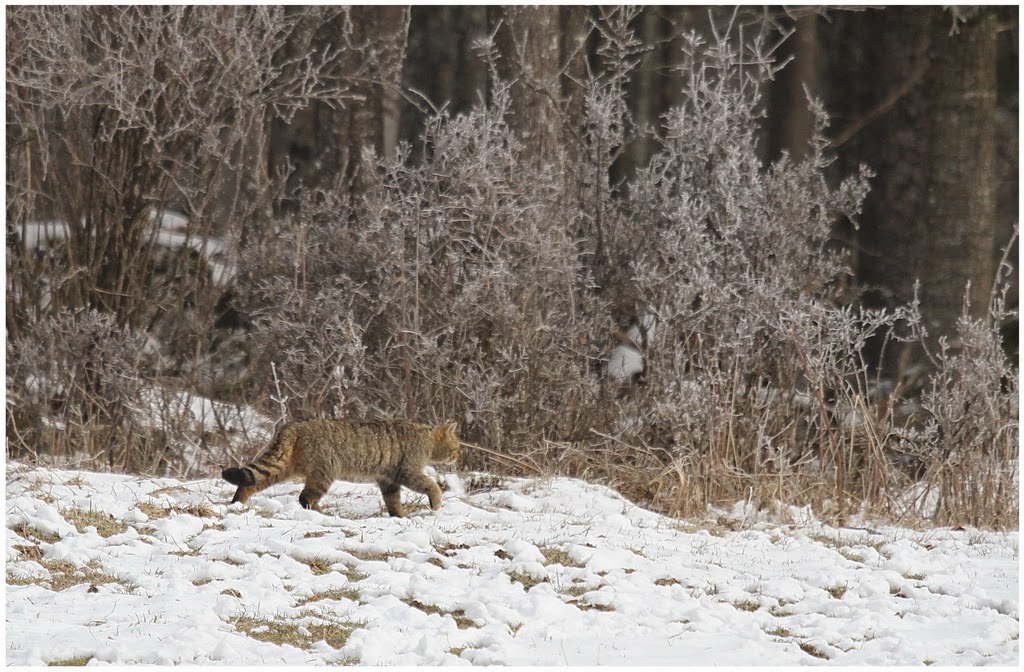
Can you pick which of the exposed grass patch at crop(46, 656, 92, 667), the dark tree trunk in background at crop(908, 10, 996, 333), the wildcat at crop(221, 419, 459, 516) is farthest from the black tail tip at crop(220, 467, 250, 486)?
the dark tree trunk in background at crop(908, 10, 996, 333)

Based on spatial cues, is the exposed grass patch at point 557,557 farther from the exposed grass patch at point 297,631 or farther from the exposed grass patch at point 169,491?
the exposed grass patch at point 169,491

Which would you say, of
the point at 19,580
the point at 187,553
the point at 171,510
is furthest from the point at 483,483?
the point at 19,580

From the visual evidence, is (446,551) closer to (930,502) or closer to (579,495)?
(579,495)

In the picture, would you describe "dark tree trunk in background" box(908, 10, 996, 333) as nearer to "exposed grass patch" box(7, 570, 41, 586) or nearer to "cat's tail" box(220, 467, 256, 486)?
"cat's tail" box(220, 467, 256, 486)

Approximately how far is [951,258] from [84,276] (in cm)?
806

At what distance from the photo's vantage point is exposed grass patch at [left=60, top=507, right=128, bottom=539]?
22.6 feet

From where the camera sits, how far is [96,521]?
7004 millimetres

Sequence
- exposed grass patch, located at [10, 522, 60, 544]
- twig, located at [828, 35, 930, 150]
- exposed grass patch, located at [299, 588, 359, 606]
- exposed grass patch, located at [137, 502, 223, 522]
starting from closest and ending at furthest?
exposed grass patch, located at [299, 588, 359, 606] → exposed grass patch, located at [10, 522, 60, 544] → exposed grass patch, located at [137, 502, 223, 522] → twig, located at [828, 35, 930, 150]

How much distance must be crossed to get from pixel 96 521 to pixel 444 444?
2282 mm

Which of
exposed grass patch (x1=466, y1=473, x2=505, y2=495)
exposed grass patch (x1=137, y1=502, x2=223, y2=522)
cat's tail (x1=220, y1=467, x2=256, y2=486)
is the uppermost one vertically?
cat's tail (x1=220, y1=467, x2=256, y2=486)

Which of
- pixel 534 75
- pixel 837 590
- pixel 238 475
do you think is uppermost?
pixel 534 75

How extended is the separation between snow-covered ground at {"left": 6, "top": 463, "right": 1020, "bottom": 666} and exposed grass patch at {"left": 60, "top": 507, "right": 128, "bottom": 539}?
2 cm

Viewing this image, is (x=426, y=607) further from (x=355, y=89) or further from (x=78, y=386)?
(x=355, y=89)

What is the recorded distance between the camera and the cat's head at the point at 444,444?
26.6 feet
